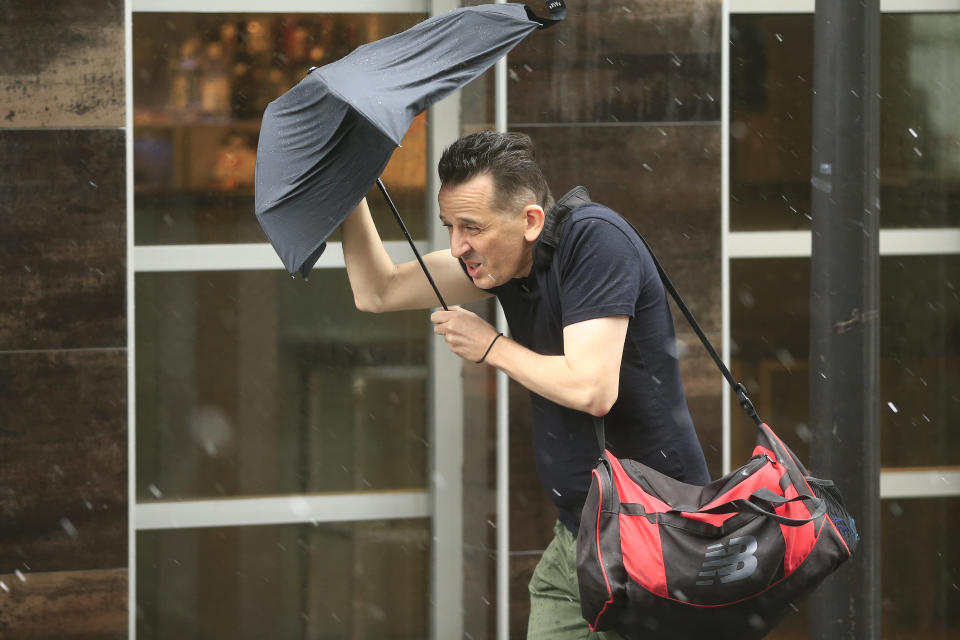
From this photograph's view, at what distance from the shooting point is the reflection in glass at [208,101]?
5.10 m

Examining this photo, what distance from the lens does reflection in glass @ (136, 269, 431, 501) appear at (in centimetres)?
520

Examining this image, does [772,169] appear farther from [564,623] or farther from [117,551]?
[117,551]

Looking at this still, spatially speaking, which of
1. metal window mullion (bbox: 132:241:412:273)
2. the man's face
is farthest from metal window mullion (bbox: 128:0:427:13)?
the man's face

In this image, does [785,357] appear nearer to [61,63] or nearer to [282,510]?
[282,510]

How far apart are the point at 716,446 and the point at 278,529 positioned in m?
2.04

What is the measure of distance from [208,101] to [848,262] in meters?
3.37

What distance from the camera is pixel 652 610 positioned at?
2.48 m

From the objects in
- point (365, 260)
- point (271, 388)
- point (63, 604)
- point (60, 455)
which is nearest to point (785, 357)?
point (271, 388)

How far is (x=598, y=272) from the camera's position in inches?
102

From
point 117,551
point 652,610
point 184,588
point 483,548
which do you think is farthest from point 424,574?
point 652,610

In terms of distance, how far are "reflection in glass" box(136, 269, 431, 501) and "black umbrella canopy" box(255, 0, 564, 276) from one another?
261 cm

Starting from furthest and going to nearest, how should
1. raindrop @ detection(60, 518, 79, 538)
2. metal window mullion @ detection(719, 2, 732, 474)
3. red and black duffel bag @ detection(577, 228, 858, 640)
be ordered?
metal window mullion @ detection(719, 2, 732, 474) → raindrop @ detection(60, 518, 79, 538) → red and black duffel bag @ detection(577, 228, 858, 640)

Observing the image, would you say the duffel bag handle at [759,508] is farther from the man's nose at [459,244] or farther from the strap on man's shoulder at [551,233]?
the man's nose at [459,244]

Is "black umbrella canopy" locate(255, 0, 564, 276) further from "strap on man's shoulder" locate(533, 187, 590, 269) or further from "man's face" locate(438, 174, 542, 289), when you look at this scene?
"strap on man's shoulder" locate(533, 187, 590, 269)
